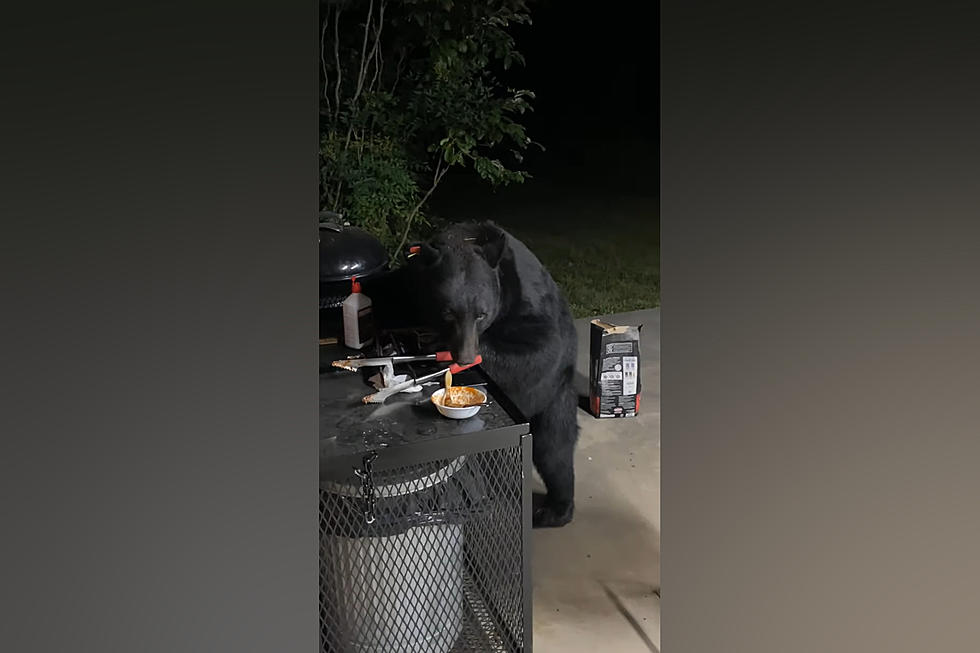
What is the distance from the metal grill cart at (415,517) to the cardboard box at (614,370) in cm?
158

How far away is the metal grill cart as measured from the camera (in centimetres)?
168

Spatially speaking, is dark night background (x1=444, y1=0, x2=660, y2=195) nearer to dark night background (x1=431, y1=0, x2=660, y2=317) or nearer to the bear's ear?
dark night background (x1=431, y1=0, x2=660, y2=317)

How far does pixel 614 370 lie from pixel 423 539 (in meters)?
1.98

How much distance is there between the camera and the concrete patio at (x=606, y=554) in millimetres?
2393

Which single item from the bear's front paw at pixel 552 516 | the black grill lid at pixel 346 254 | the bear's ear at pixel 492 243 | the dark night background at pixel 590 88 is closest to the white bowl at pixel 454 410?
the black grill lid at pixel 346 254

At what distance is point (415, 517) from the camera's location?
1.77 metres

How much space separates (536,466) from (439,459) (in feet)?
4.04


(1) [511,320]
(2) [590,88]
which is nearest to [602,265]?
(2) [590,88]

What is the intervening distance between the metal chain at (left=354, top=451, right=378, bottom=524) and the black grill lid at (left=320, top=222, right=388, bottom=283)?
0.69 metres
